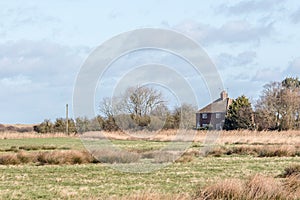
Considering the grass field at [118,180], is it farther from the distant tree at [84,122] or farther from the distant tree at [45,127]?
the distant tree at [45,127]

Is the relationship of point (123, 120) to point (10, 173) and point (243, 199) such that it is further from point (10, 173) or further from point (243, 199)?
point (243, 199)

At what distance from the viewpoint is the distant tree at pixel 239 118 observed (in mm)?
75500

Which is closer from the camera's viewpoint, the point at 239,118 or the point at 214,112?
the point at 239,118

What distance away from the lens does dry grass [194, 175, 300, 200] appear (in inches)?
482

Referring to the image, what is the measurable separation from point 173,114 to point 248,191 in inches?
935

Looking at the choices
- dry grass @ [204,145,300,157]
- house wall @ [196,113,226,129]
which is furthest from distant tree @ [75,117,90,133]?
house wall @ [196,113,226,129]

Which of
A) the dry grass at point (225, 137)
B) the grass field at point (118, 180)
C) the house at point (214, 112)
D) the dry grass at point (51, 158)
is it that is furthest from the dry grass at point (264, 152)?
the house at point (214, 112)

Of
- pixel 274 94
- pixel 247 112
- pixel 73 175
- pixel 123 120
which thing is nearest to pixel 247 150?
pixel 123 120

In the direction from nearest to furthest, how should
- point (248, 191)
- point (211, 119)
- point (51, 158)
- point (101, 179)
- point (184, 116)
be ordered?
point (248, 191), point (101, 179), point (51, 158), point (184, 116), point (211, 119)

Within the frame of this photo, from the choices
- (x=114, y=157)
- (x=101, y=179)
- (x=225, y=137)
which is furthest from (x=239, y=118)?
(x=101, y=179)

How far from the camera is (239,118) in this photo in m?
75.8

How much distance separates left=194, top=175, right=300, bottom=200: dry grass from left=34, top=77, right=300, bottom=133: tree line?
1562cm

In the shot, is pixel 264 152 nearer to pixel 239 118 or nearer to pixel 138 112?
pixel 138 112

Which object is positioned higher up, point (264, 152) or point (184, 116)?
point (184, 116)
